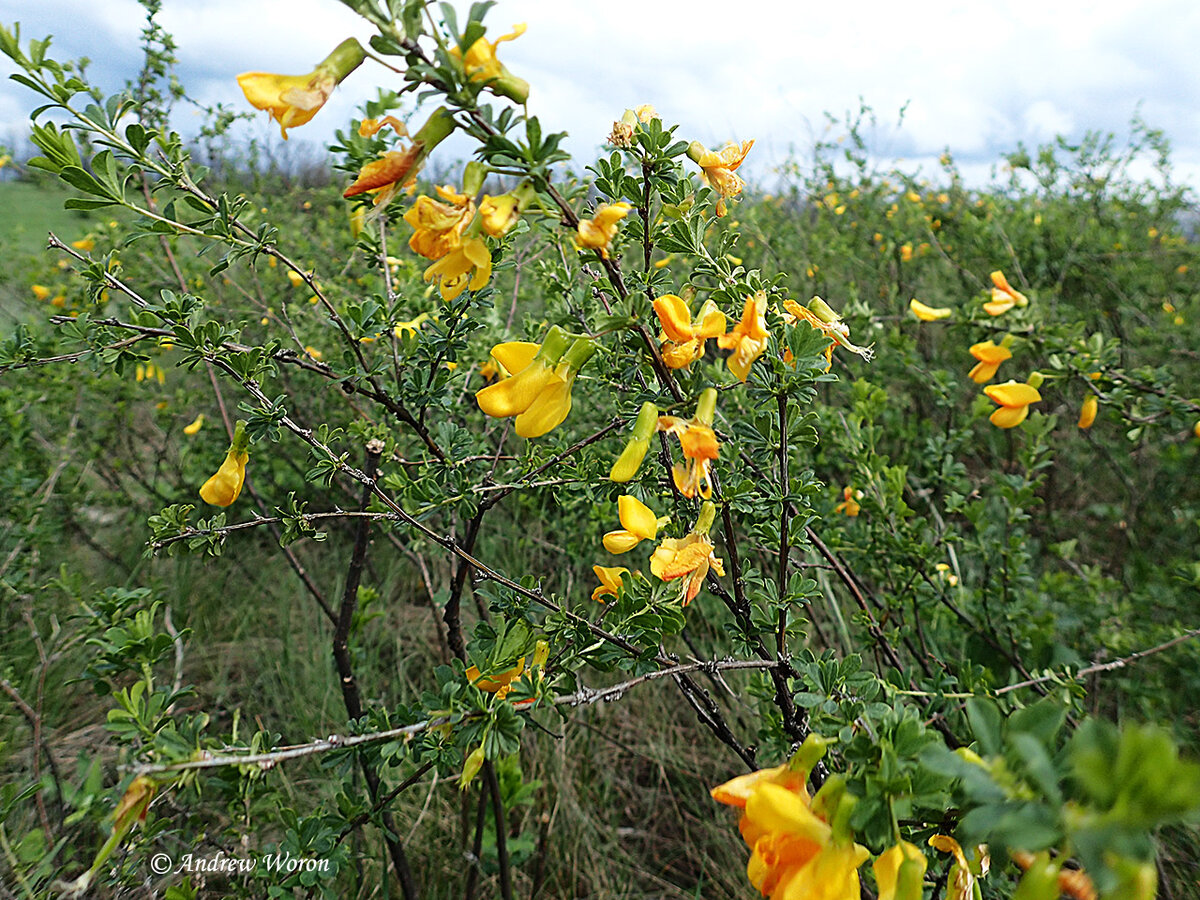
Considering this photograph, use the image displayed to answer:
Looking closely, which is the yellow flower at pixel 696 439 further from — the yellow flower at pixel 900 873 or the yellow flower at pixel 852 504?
the yellow flower at pixel 852 504

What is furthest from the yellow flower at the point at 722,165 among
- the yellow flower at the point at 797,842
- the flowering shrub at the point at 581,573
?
the yellow flower at the point at 797,842

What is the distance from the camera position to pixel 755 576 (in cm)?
78

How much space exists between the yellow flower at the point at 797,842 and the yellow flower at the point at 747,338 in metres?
0.30

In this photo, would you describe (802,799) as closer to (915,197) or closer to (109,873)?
(109,873)

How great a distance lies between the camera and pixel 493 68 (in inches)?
19.2

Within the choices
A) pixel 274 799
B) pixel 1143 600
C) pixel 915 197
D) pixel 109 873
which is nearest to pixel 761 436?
pixel 274 799

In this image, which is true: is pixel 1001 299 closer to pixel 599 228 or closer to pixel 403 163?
pixel 599 228

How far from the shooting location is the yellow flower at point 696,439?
22.2 inches

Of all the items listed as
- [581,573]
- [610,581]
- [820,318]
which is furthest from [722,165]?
[581,573]

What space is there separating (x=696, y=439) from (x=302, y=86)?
0.41m

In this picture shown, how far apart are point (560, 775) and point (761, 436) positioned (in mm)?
999

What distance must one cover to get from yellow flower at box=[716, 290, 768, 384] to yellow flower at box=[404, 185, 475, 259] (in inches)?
9.3

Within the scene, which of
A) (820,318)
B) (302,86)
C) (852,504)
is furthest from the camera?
(852,504)

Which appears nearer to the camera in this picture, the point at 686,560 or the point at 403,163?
the point at 403,163
